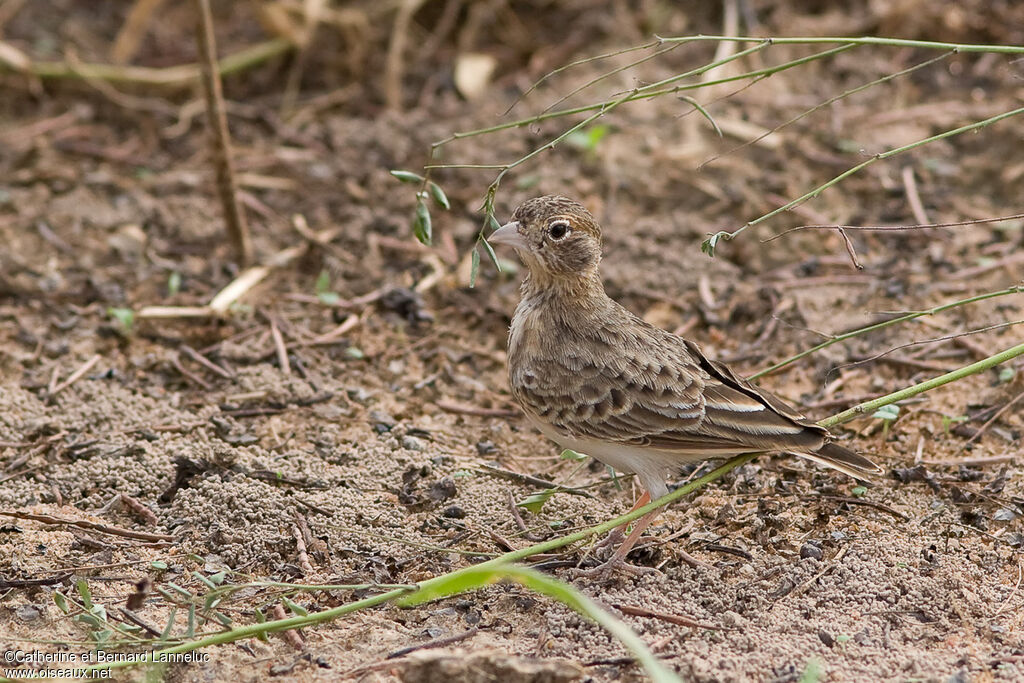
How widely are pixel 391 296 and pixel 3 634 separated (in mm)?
2921

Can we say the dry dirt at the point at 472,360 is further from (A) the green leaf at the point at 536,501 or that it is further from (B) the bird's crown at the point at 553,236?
(B) the bird's crown at the point at 553,236

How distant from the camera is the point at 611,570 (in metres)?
4.32

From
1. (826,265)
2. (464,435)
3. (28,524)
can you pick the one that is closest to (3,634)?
(28,524)

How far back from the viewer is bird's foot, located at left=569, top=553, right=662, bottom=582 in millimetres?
4285

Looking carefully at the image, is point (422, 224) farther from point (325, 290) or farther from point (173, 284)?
point (173, 284)

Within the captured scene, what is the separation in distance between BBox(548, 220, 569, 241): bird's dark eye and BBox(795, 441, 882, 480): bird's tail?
52.9 inches

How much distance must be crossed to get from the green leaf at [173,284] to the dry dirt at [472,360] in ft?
0.06

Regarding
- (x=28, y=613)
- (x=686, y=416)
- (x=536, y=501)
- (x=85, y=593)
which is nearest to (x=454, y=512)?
(x=536, y=501)

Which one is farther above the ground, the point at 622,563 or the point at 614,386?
the point at 614,386

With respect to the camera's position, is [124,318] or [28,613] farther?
[124,318]

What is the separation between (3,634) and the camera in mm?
3787

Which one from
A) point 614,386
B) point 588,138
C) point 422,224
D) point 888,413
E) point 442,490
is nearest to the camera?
point 422,224

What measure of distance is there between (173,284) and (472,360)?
5.95 ft

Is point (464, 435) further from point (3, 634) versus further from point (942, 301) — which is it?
point (942, 301)
